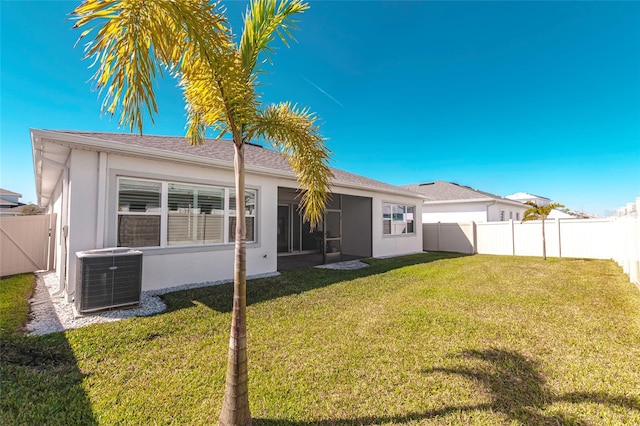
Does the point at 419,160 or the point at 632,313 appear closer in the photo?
the point at 632,313

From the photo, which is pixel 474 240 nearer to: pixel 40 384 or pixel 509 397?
pixel 509 397

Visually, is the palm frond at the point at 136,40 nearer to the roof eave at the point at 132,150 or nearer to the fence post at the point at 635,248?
the roof eave at the point at 132,150

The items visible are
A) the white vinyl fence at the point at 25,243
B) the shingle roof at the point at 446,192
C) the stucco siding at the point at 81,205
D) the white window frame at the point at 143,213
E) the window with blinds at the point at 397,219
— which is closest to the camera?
the stucco siding at the point at 81,205

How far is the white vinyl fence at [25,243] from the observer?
8609 mm

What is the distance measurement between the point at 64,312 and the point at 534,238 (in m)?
18.6

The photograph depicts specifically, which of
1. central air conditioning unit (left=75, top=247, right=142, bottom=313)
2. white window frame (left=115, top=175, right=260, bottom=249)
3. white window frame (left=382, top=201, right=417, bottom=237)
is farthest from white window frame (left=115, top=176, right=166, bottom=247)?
white window frame (left=382, top=201, right=417, bottom=237)

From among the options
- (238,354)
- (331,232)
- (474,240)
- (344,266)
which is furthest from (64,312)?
(474,240)

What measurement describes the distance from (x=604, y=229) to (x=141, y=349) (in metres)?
18.4

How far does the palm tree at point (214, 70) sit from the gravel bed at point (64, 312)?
396cm

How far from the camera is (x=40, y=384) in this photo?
9.50 ft

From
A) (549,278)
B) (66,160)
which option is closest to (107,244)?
(66,160)

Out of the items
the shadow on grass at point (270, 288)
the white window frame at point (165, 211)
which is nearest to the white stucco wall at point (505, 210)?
the shadow on grass at point (270, 288)

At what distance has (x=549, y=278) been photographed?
8.60 meters

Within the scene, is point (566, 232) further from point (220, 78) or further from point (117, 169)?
point (117, 169)
